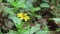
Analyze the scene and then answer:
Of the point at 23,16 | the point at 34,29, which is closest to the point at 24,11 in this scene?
the point at 23,16

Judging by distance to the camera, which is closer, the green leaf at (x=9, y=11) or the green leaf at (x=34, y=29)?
the green leaf at (x=34, y=29)

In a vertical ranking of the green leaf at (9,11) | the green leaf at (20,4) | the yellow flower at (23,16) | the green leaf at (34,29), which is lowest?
the green leaf at (34,29)

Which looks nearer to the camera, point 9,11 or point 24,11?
point 9,11

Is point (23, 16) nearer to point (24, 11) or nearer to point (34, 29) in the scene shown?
point (24, 11)

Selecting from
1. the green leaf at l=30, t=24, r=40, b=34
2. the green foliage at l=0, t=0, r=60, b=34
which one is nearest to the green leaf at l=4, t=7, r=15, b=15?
the green foliage at l=0, t=0, r=60, b=34

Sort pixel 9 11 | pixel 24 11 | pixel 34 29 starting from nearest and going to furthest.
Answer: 1. pixel 34 29
2. pixel 9 11
3. pixel 24 11

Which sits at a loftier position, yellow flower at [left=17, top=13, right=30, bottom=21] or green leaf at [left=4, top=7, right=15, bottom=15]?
green leaf at [left=4, top=7, right=15, bottom=15]

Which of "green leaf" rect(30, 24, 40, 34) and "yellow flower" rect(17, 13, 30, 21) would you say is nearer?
"green leaf" rect(30, 24, 40, 34)

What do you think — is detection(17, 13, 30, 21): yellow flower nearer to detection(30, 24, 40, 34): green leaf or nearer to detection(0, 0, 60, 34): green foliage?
detection(0, 0, 60, 34): green foliage

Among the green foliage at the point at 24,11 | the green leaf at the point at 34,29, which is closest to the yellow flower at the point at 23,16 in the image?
the green foliage at the point at 24,11

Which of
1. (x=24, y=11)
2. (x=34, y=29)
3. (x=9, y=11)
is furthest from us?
(x=24, y=11)

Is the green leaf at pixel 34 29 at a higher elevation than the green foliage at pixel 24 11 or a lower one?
lower

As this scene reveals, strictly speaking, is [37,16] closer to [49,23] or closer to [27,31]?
[49,23]

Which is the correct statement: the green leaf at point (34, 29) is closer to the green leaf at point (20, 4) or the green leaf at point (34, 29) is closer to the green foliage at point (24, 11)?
the green foliage at point (24, 11)
